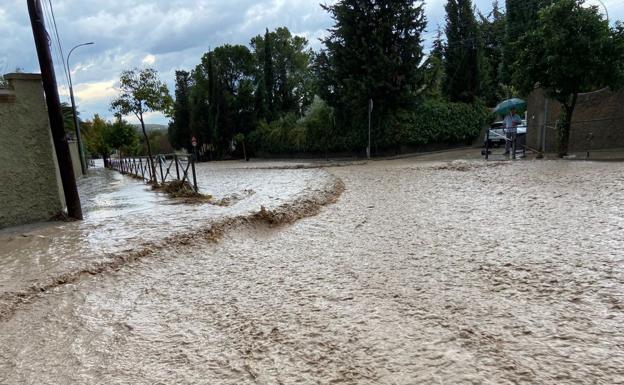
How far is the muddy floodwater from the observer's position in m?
2.25

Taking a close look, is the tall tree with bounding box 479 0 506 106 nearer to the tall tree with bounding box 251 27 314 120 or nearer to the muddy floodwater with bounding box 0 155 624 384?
the tall tree with bounding box 251 27 314 120

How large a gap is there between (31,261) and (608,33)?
1394cm

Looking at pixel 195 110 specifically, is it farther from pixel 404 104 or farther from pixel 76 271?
pixel 76 271

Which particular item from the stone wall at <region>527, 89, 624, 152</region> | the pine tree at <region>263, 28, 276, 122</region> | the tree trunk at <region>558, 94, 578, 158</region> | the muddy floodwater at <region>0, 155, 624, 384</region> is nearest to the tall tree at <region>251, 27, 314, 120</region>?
the pine tree at <region>263, 28, 276, 122</region>

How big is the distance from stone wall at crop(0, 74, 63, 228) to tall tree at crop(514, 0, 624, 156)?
12.1m

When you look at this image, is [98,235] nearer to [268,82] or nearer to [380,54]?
[380,54]

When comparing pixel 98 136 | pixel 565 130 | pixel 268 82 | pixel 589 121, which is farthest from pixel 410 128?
pixel 98 136

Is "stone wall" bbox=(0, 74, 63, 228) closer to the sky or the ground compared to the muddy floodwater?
closer to the sky

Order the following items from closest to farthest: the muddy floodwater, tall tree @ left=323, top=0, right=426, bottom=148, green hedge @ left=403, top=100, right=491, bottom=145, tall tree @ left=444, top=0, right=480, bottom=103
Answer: the muddy floodwater
tall tree @ left=323, top=0, right=426, bottom=148
green hedge @ left=403, top=100, right=491, bottom=145
tall tree @ left=444, top=0, right=480, bottom=103

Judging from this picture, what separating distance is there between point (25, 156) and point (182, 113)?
48.7 metres

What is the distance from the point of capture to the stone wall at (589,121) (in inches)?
497

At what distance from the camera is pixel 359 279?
354cm

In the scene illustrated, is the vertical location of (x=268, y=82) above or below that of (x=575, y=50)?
above

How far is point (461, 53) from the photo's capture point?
86.0 ft
